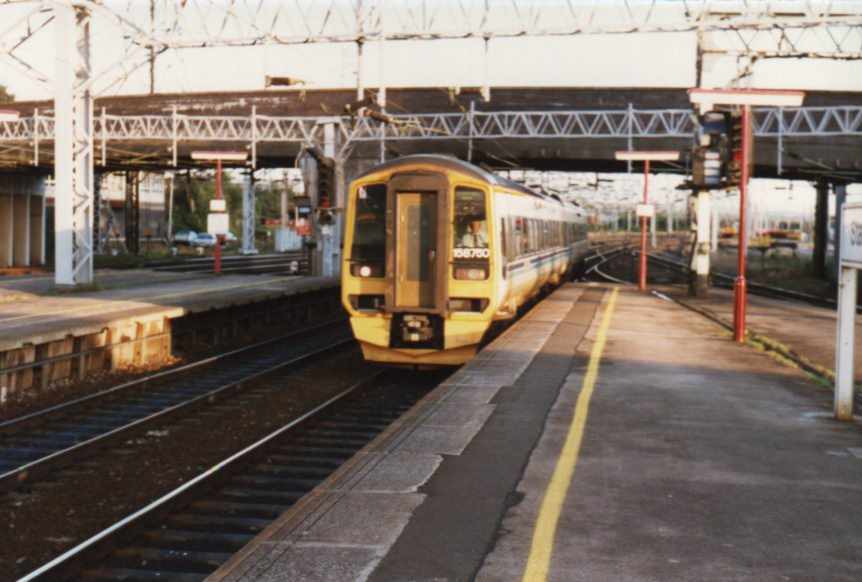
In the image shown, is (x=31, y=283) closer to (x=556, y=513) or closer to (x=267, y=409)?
(x=267, y=409)

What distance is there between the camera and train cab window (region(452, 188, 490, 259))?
A: 15.2m

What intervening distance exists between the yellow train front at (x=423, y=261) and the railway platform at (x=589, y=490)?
8.18 ft

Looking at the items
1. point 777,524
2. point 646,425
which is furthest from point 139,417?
point 777,524

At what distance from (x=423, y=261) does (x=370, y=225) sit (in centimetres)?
100

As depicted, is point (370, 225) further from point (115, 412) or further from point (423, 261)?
point (115, 412)

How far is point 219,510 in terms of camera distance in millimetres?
8703

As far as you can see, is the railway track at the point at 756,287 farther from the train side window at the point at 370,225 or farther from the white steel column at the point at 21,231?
the white steel column at the point at 21,231

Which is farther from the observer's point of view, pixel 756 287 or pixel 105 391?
pixel 756 287

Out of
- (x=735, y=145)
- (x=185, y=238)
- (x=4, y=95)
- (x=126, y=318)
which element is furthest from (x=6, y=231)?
(x=4, y=95)

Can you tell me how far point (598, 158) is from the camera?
140ft

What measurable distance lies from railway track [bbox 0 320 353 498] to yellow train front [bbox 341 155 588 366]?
2.29m

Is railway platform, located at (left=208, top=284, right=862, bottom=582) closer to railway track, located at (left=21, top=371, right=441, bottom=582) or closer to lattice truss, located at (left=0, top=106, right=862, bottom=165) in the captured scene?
railway track, located at (left=21, top=371, right=441, bottom=582)

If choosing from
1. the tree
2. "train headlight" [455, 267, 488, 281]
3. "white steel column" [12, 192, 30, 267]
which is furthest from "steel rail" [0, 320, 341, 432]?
the tree

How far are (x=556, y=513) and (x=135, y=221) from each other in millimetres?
52298
